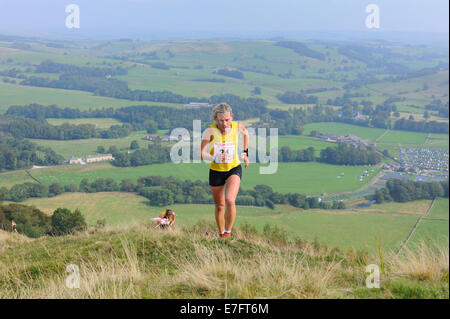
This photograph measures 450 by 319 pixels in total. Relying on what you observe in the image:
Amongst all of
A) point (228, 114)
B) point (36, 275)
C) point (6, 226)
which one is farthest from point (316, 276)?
point (6, 226)

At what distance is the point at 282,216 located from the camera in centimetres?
3244

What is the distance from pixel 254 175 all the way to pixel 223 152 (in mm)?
42547

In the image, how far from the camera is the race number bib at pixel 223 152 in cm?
589

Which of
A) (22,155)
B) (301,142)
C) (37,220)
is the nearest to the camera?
(37,220)

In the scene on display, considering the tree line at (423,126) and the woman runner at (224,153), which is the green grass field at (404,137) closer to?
the tree line at (423,126)

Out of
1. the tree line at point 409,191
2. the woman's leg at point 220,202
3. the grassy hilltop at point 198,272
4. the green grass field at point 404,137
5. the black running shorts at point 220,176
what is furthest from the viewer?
the green grass field at point 404,137

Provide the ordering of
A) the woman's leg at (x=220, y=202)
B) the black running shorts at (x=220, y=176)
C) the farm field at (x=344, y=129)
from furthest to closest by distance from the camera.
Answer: the farm field at (x=344, y=129)
the woman's leg at (x=220, y=202)
the black running shorts at (x=220, y=176)

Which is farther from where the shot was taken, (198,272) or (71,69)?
(71,69)

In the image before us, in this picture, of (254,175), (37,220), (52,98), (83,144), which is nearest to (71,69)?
(52,98)

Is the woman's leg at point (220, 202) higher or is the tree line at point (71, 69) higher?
the tree line at point (71, 69)

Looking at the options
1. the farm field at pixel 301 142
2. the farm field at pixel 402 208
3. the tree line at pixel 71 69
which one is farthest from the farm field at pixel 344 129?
the tree line at pixel 71 69

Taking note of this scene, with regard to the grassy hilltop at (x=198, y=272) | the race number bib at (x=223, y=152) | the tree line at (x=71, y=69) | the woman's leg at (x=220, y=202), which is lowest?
the grassy hilltop at (x=198, y=272)

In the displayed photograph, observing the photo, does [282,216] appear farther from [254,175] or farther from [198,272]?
[198,272]

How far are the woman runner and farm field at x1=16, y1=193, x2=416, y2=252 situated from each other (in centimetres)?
2046
